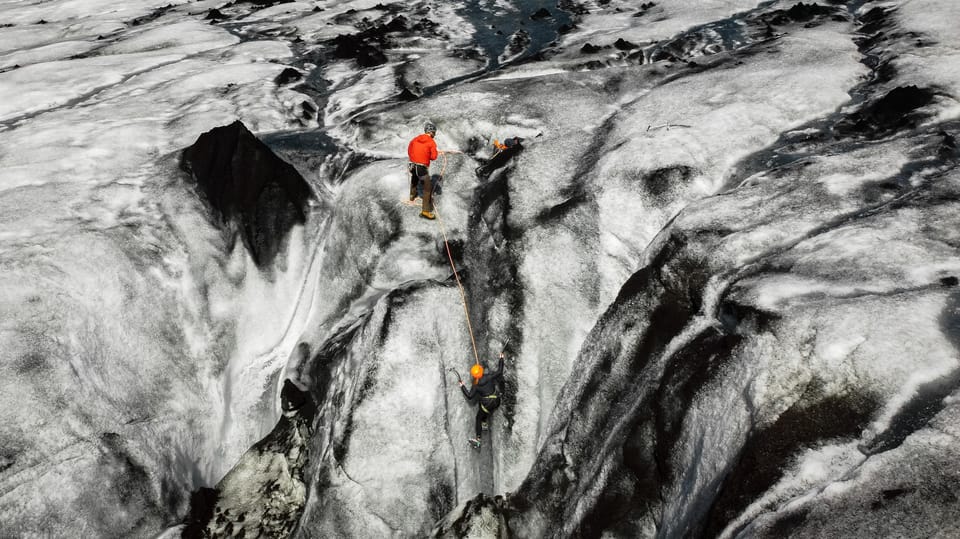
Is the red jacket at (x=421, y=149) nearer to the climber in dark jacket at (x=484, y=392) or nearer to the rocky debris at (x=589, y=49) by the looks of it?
the climber in dark jacket at (x=484, y=392)

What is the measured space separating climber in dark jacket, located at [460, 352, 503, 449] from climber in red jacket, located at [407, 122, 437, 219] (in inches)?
195

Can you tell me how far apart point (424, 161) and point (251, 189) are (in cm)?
594

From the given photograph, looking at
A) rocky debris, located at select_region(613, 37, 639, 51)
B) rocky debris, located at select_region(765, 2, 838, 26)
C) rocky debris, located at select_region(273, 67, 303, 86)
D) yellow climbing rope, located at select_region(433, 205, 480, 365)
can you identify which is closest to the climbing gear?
yellow climbing rope, located at select_region(433, 205, 480, 365)

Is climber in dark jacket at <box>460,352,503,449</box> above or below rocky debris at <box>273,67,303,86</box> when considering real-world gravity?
below

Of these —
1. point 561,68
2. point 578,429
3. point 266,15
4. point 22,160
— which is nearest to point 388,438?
point 578,429

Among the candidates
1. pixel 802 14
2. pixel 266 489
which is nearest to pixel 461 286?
pixel 266 489

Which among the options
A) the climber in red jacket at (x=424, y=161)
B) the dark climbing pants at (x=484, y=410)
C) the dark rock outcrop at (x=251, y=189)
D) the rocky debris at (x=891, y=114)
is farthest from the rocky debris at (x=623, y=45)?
the dark climbing pants at (x=484, y=410)

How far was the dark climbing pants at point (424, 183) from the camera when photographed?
15320 mm

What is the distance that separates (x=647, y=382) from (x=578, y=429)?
218 cm

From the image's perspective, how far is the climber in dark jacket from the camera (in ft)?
42.8

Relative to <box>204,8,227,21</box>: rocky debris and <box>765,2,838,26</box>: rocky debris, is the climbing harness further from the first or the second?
<box>204,8,227,21</box>: rocky debris

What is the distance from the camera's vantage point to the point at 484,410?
44.4 feet

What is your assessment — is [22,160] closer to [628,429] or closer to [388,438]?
[388,438]

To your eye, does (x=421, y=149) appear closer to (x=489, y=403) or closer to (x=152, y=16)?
(x=489, y=403)
